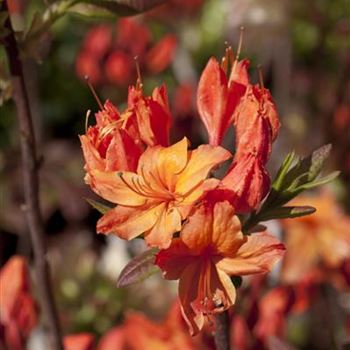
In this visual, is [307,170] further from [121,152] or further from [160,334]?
[160,334]

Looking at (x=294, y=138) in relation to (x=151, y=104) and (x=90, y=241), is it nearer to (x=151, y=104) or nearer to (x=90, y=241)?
(x=90, y=241)

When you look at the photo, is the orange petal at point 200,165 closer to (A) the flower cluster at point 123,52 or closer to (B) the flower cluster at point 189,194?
(B) the flower cluster at point 189,194

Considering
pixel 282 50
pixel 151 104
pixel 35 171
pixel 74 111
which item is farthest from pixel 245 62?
pixel 74 111

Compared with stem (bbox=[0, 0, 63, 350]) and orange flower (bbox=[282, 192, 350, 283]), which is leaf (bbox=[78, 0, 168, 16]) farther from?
orange flower (bbox=[282, 192, 350, 283])

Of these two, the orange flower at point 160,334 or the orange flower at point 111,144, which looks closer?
the orange flower at point 111,144

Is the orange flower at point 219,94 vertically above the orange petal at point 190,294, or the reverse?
the orange flower at point 219,94

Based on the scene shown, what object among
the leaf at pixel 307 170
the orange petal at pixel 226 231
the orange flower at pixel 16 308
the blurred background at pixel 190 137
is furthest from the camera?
the blurred background at pixel 190 137

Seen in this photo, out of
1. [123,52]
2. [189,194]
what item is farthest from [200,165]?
[123,52]

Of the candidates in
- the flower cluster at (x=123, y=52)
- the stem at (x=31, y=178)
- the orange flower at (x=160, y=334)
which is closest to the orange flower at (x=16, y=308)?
the stem at (x=31, y=178)

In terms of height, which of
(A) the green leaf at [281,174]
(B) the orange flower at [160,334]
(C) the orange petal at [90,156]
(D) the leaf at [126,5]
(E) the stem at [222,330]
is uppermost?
(D) the leaf at [126,5]

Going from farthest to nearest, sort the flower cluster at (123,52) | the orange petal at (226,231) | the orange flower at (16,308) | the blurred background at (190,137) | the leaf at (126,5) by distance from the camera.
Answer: the flower cluster at (123,52), the blurred background at (190,137), the orange flower at (16,308), the leaf at (126,5), the orange petal at (226,231)
